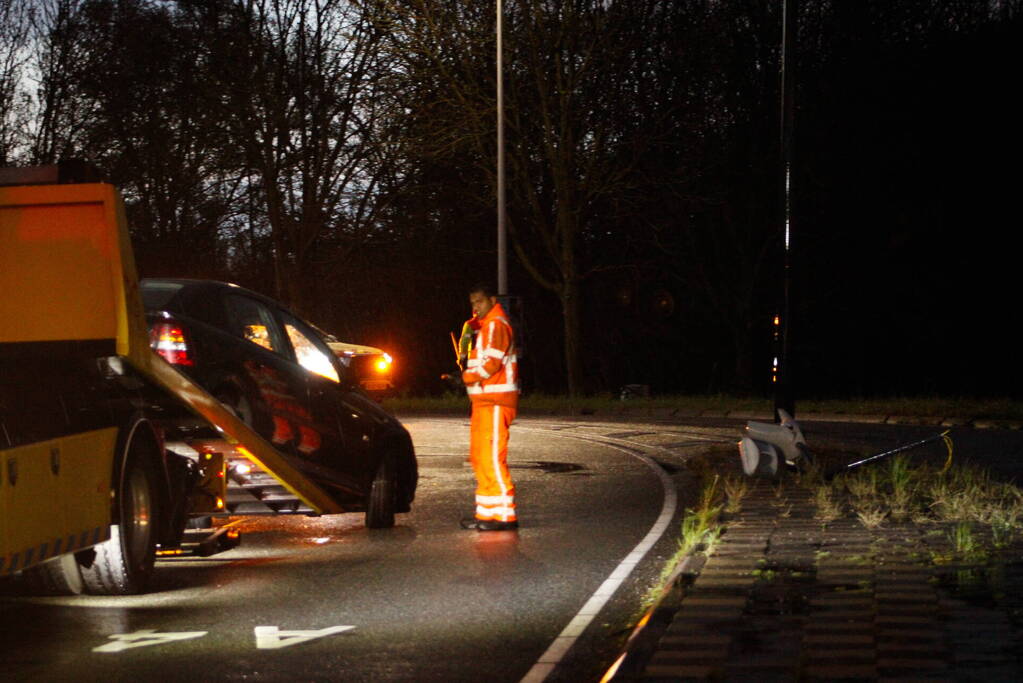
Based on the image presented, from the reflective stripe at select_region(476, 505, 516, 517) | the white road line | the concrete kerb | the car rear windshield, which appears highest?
A: the car rear windshield

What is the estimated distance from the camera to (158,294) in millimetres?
11219

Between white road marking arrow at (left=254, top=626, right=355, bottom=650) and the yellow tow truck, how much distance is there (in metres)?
1.05

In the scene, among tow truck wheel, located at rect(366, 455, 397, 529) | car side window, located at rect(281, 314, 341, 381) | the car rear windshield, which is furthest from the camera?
tow truck wheel, located at rect(366, 455, 397, 529)

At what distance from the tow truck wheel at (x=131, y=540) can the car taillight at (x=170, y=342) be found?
1441 mm

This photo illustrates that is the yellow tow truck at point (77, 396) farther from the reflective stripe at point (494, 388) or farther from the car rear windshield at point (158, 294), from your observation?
the reflective stripe at point (494, 388)

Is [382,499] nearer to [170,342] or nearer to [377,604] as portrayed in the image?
[170,342]

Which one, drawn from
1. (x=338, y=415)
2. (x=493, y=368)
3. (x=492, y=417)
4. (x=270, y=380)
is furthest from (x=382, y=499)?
(x=270, y=380)

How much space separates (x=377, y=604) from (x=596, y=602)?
1.18 metres

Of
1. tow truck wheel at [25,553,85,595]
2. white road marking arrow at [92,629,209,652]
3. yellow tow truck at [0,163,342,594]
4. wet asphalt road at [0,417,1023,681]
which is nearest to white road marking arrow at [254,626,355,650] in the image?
wet asphalt road at [0,417,1023,681]

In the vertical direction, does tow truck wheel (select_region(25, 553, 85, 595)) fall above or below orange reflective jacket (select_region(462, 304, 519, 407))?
below

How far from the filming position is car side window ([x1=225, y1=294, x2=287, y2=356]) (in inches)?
454

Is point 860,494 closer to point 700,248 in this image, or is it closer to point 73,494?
point 73,494

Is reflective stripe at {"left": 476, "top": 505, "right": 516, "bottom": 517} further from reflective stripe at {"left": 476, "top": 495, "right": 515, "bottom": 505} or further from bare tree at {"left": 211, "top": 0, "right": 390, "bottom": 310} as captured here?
bare tree at {"left": 211, "top": 0, "right": 390, "bottom": 310}

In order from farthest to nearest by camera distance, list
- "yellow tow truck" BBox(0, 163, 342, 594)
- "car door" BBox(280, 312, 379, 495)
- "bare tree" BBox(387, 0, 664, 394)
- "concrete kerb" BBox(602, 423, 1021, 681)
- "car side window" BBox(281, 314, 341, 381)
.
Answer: "bare tree" BBox(387, 0, 664, 394), "car side window" BBox(281, 314, 341, 381), "car door" BBox(280, 312, 379, 495), "yellow tow truck" BBox(0, 163, 342, 594), "concrete kerb" BBox(602, 423, 1021, 681)
